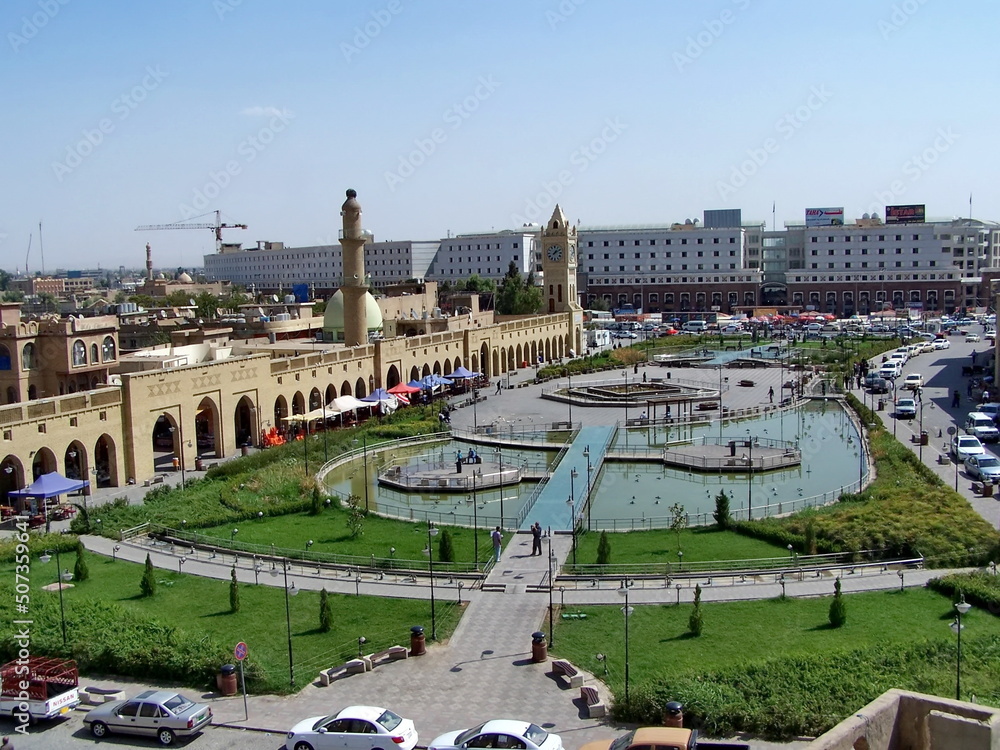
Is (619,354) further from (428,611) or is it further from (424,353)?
(428,611)

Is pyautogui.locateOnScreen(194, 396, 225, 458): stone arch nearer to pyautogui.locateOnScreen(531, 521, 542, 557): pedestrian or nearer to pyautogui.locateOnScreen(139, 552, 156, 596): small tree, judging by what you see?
pyautogui.locateOnScreen(139, 552, 156, 596): small tree

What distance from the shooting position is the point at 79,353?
42.8 metres

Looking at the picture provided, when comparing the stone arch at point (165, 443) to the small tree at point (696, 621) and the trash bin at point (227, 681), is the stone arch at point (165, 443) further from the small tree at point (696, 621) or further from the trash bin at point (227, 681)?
the small tree at point (696, 621)

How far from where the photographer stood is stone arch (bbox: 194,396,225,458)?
3728 centimetres

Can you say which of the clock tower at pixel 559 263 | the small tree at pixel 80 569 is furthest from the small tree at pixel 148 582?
the clock tower at pixel 559 263

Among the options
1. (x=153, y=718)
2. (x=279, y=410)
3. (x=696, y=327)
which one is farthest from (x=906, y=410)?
(x=696, y=327)

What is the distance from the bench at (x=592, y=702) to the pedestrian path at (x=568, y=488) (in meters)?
9.07

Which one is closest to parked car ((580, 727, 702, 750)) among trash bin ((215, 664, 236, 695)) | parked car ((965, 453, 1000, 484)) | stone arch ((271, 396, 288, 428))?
trash bin ((215, 664, 236, 695))

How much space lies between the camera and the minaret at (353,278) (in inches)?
1960

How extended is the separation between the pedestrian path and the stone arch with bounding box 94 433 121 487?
44.5 ft

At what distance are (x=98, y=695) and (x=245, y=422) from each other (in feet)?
80.3

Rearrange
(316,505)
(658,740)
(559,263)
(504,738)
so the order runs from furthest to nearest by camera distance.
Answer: (559,263)
(316,505)
(504,738)
(658,740)

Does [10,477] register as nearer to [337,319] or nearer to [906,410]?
[337,319]

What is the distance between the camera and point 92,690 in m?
16.7
